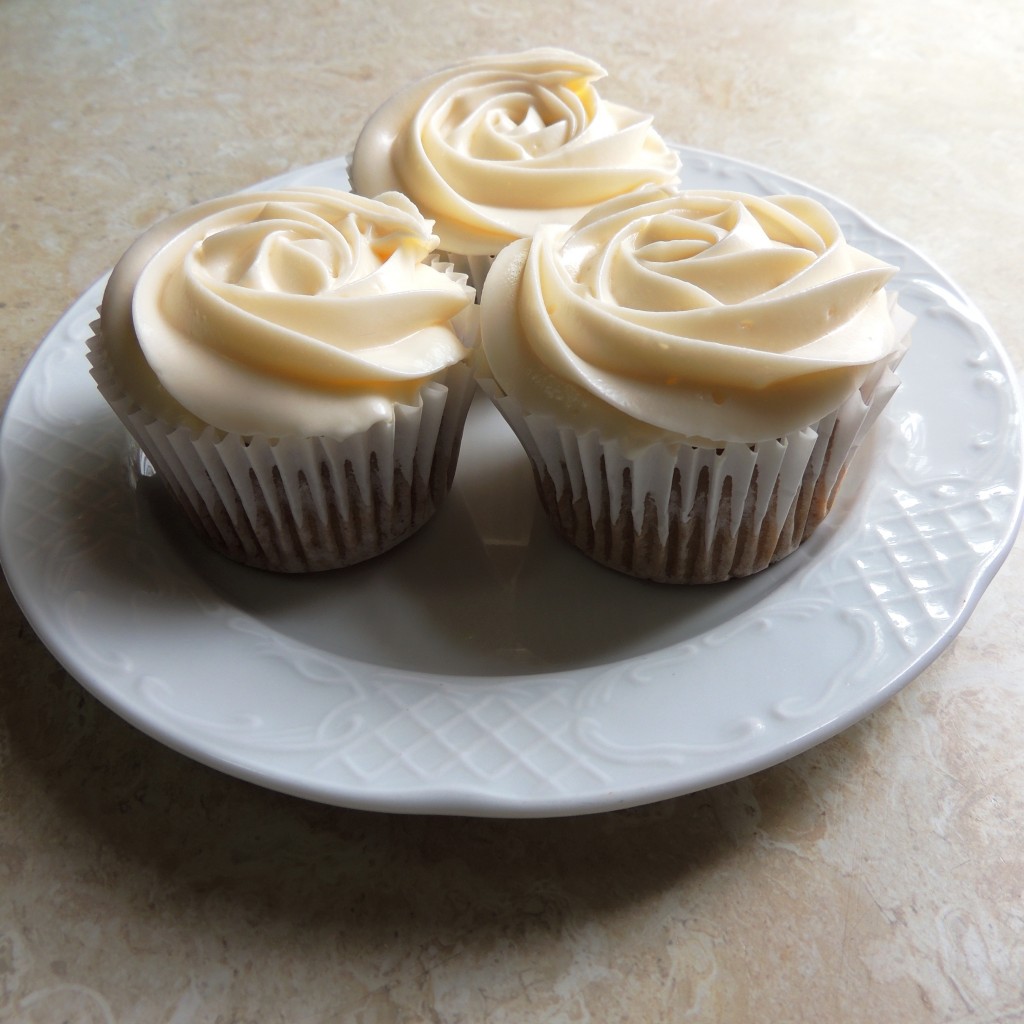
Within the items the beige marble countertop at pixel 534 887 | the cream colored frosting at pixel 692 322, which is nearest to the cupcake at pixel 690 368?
the cream colored frosting at pixel 692 322

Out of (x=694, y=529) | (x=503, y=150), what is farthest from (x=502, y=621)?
(x=503, y=150)

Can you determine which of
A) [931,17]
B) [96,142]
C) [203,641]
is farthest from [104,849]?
[931,17]

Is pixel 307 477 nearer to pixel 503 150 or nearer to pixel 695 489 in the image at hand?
pixel 695 489

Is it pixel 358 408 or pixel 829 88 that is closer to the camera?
pixel 358 408

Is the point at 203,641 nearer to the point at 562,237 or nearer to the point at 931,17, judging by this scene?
the point at 562,237

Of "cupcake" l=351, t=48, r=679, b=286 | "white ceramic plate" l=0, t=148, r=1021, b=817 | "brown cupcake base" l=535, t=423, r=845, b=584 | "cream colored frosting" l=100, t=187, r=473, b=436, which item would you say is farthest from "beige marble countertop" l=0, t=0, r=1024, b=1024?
"cupcake" l=351, t=48, r=679, b=286

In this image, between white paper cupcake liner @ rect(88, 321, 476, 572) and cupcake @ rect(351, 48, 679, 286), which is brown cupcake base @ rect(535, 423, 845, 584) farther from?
cupcake @ rect(351, 48, 679, 286)

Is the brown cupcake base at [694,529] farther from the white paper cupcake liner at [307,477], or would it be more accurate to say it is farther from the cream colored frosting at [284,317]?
the cream colored frosting at [284,317]
